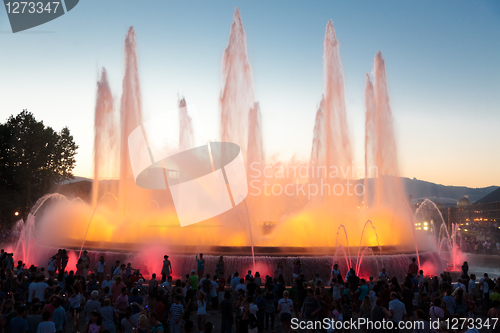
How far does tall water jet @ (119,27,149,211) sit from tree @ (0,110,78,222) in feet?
79.9

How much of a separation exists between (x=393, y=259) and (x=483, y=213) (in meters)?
93.7

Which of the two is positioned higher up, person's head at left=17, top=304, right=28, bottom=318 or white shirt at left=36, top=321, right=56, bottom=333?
person's head at left=17, top=304, right=28, bottom=318

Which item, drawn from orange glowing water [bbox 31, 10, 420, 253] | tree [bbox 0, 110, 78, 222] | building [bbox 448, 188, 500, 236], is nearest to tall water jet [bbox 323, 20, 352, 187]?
orange glowing water [bbox 31, 10, 420, 253]

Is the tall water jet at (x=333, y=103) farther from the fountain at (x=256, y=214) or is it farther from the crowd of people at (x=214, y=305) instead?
the crowd of people at (x=214, y=305)

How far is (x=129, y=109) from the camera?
31.5 metres

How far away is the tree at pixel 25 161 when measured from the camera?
47844 millimetres

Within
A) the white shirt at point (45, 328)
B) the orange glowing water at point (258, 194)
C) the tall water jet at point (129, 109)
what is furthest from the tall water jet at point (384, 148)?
the white shirt at point (45, 328)

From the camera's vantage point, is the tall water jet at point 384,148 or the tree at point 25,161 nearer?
the tall water jet at point 384,148

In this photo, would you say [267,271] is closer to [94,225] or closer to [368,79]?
[94,225]

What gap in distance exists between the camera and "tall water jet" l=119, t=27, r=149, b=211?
29953 mm

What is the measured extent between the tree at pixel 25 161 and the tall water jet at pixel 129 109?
2437 cm

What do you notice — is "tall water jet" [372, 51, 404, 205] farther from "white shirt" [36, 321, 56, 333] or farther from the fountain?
"white shirt" [36, 321, 56, 333]

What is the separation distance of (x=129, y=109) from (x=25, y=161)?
2534cm

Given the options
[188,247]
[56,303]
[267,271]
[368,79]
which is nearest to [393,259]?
[267,271]
